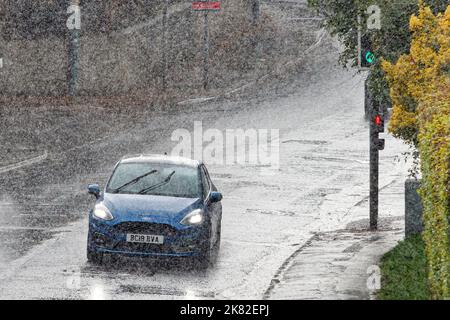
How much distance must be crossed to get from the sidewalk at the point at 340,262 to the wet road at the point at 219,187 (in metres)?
0.34

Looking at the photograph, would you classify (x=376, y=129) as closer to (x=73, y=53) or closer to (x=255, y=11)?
(x=73, y=53)

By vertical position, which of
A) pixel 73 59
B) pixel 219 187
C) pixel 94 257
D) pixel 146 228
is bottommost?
pixel 94 257

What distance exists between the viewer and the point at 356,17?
71.1ft

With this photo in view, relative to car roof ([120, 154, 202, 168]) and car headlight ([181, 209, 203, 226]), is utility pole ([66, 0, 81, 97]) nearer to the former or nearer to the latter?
car roof ([120, 154, 202, 168])

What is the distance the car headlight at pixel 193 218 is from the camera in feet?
59.1

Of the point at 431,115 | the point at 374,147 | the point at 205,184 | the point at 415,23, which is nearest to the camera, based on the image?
the point at 431,115

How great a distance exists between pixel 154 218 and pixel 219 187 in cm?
1025

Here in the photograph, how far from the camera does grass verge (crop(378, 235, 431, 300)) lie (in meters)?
15.1

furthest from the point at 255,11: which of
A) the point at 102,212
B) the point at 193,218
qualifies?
the point at 102,212

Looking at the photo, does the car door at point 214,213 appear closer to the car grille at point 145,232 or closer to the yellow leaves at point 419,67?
the car grille at point 145,232

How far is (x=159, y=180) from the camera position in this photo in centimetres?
1931

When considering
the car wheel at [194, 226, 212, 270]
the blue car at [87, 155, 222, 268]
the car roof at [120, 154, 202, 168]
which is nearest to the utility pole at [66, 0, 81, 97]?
the car roof at [120, 154, 202, 168]

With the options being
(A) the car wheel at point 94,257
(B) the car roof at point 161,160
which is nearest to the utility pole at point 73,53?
(B) the car roof at point 161,160
